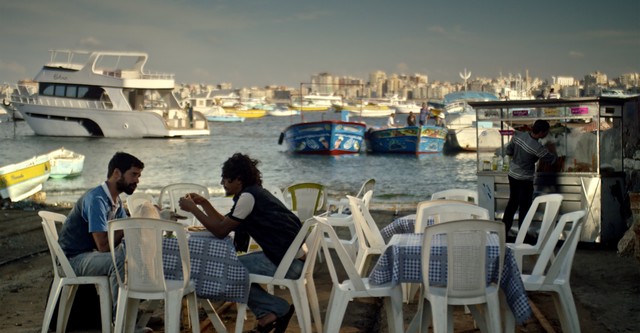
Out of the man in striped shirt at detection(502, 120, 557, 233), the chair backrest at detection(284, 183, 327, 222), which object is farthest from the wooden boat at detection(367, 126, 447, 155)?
the chair backrest at detection(284, 183, 327, 222)

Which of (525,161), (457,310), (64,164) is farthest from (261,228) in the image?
(64,164)

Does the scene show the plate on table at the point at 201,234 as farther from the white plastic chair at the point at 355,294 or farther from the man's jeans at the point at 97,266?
the white plastic chair at the point at 355,294

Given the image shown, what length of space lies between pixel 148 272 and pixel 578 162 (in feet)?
19.6

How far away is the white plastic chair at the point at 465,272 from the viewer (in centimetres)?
437

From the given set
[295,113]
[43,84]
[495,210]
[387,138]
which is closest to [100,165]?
[387,138]

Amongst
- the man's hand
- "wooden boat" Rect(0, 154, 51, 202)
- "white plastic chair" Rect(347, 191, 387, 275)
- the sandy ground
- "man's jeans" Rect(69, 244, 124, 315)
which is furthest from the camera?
"wooden boat" Rect(0, 154, 51, 202)

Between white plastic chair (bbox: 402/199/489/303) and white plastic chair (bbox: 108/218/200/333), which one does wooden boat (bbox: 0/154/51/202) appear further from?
white plastic chair (bbox: 108/218/200/333)

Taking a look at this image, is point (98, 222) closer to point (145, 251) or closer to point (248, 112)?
point (145, 251)

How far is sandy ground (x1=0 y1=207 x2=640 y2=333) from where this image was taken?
5.70m

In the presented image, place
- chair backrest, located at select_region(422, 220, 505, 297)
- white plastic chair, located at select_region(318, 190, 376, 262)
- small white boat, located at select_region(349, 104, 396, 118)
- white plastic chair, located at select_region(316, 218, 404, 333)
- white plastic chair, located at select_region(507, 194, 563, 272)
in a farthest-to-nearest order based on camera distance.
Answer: small white boat, located at select_region(349, 104, 396, 118)
white plastic chair, located at select_region(318, 190, 376, 262)
white plastic chair, located at select_region(507, 194, 563, 272)
white plastic chair, located at select_region(316, 218, 404, 333)
chair backrest, located at select_region(422, 220, 505, 297)

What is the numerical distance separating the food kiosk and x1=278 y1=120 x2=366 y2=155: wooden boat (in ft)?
102

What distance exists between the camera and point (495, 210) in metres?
9.70

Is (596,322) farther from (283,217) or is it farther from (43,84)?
(43,84)

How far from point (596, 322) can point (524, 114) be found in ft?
13.9
